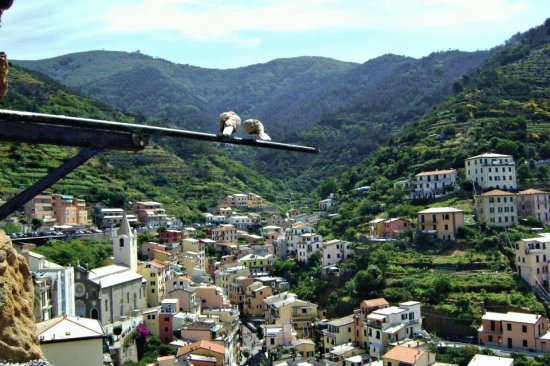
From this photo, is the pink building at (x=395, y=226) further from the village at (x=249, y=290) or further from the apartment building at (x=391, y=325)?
the apartment building at (x=391, y=325)

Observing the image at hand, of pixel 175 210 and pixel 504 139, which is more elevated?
pixel 504 139

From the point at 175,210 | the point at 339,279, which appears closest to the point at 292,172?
the point at 175,210

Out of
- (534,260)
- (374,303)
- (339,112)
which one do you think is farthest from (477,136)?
(339,112)

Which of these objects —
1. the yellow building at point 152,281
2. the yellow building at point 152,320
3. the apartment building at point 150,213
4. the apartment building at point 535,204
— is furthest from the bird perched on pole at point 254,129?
the apartment building at point 150,213

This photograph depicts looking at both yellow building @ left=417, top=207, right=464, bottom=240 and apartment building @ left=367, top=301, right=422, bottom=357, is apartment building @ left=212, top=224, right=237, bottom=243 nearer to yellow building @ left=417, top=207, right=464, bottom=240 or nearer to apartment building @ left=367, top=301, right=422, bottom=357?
yellow building @ left=417, top=207, right=464, bottom=240

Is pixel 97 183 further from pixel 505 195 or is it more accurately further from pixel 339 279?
pixel 505 195
